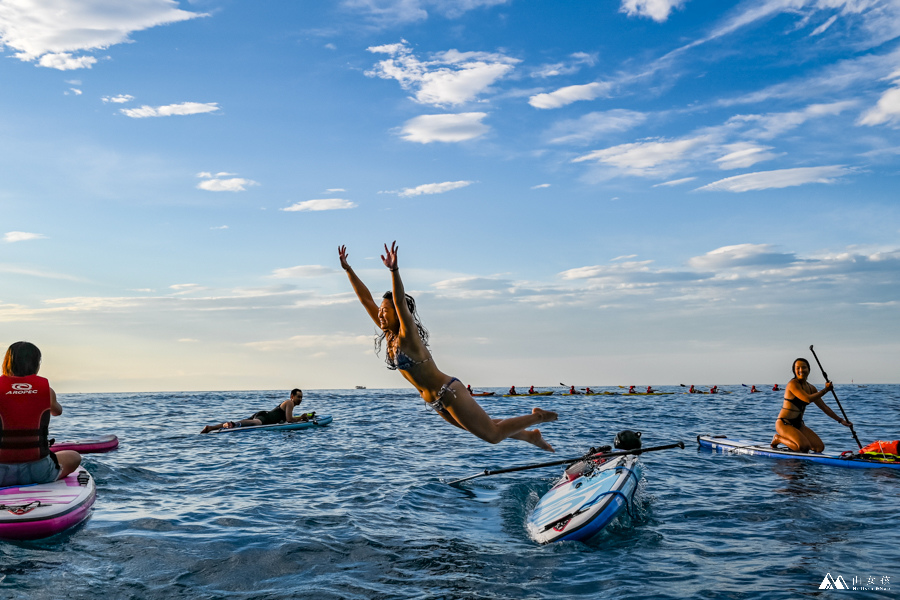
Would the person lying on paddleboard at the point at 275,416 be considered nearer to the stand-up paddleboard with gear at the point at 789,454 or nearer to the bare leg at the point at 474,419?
the stand-up paddleboard with gear at the point at 789,454

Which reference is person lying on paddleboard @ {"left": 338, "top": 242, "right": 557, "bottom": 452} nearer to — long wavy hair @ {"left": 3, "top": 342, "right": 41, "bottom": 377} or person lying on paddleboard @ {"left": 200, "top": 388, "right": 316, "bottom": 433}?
long wavy hair @ {"left": 3, "top": 342, "right": 41, "bottom": 377}

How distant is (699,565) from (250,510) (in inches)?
277

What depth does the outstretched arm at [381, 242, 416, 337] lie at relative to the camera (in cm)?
601

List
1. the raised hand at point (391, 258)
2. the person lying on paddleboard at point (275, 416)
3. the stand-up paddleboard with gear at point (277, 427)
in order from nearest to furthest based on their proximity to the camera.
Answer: the raised hand at point (391, 258)
the stand-up paddleboard with gear at point (277, 427)
the person lying on paddleboard at point (275, 416)

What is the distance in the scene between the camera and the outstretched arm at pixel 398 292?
6012 millimetres

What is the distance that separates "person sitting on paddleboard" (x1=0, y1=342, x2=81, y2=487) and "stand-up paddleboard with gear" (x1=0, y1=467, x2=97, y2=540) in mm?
245

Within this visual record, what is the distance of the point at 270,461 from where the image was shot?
1612cm


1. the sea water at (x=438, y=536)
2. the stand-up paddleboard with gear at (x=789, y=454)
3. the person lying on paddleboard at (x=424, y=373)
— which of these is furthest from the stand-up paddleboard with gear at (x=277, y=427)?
the person lying on paddleboard at (x=424, y=373)

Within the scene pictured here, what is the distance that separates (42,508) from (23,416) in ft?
4.76

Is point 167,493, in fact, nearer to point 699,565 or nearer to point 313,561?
point 313,561

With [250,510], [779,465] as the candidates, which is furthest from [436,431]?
[250,510]

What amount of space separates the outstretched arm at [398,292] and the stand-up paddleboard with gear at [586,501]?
397cm

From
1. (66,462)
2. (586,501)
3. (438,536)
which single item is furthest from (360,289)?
(66,462)

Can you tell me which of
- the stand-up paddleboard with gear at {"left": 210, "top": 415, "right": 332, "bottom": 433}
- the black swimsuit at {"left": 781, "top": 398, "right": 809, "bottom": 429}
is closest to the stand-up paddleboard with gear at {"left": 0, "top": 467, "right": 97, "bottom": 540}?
the stand-up paddleboard with gear at {"left": 210, "top": 415, "right": 332, "bottom": 433}
